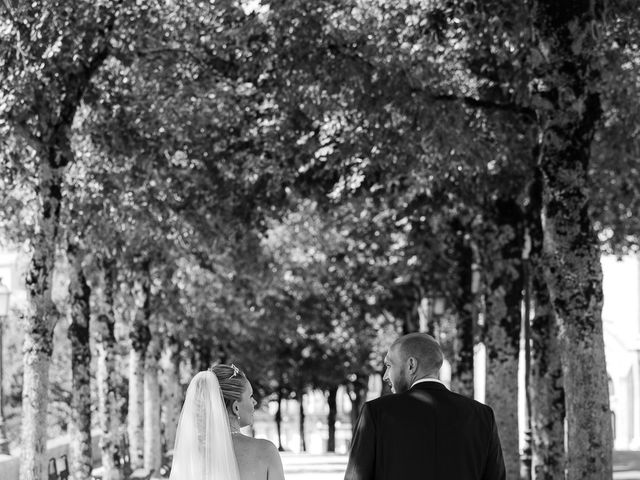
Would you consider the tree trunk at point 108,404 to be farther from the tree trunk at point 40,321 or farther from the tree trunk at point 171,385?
the tree trunk at point 171,385

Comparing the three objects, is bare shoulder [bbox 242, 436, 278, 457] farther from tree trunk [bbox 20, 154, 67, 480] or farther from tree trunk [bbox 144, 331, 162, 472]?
tree trunk [bbox 144, 331, 162, 472]

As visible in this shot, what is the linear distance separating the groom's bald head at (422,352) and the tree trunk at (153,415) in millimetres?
23077

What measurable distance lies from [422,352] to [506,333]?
1438 centimetres

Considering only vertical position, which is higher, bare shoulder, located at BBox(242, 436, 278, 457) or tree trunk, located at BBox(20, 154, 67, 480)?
tree trunk, located at BBox(20, 154, 67, 480)

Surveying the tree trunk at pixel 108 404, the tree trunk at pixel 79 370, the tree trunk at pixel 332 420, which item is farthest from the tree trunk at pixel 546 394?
the tree trunk at pixel 332 420

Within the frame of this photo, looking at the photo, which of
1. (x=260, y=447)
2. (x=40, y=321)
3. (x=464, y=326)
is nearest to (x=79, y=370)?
(x=40, y=321)

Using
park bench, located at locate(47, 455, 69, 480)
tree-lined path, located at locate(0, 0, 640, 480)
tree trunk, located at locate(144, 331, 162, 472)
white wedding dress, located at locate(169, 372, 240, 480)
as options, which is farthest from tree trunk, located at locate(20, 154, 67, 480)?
tree trunk, located at locate(144, 331, 162, 472)

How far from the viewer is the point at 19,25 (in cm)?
1463

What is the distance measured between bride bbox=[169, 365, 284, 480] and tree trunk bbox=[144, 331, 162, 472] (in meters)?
22.5

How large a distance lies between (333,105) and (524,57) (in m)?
2.76

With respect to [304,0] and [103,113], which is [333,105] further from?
[103,113]

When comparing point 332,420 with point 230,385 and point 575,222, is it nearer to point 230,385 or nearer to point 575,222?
point 575,222

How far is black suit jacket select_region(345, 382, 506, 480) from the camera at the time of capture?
6523 mm

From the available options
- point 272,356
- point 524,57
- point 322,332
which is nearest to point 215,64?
point 524,57
